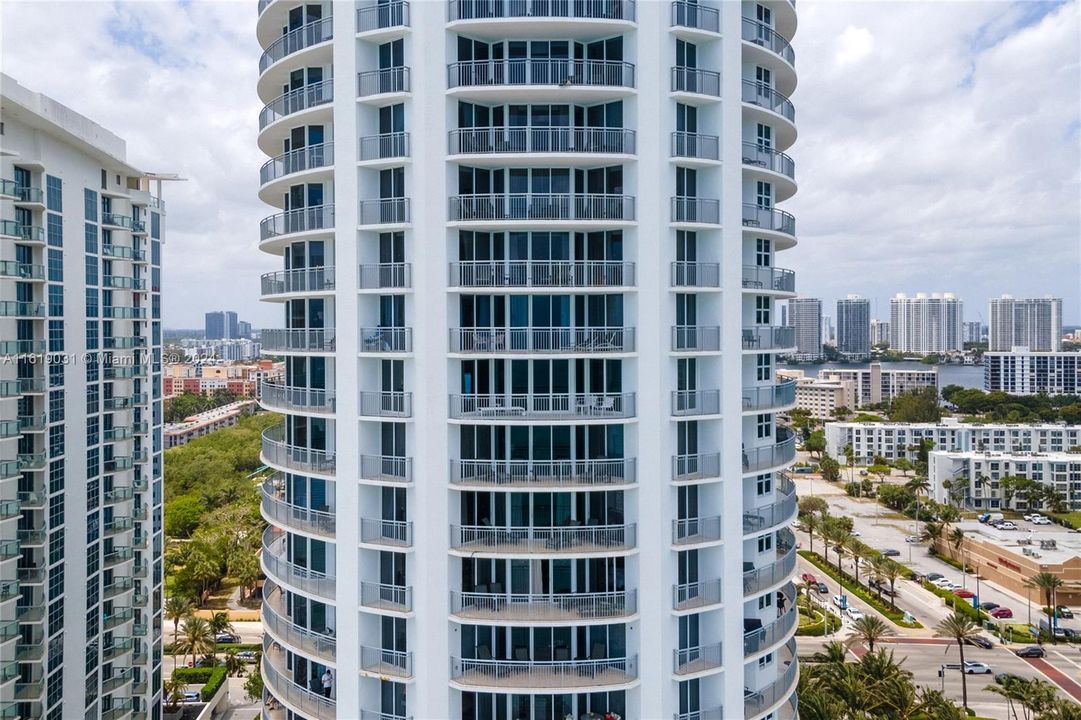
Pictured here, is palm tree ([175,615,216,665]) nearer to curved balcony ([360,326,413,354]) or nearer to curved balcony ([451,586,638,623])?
curved balcony ([451,586,638,623])

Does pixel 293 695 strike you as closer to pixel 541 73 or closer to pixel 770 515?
pixel 770 515

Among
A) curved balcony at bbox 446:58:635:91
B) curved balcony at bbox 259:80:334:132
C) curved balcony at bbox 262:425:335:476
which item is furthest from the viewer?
curved balcony at bbox 262:425:335:476

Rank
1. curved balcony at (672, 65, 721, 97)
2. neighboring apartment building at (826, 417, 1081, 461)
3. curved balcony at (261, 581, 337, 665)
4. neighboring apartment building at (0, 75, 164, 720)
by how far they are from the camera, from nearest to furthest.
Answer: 1. curved balcony at (672, 65, 721, 97)
2. curved balcony at (261, 581, 337, 665)
3. neighboring apartment building at (0, 75, 164, 720)
4. neighboring apartment building at (826, 417, 1081, 461)

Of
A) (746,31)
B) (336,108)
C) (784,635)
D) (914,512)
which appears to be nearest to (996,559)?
(914,512)

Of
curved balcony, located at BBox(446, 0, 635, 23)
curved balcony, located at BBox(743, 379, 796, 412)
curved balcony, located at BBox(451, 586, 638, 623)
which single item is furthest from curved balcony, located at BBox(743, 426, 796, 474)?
curved balcony, located at BBox(446, 0, 635, 23)

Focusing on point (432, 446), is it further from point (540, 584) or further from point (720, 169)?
point (720, 169)

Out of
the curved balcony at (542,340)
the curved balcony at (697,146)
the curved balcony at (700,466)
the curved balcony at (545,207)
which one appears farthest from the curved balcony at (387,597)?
the curved balcony at (697,146)
